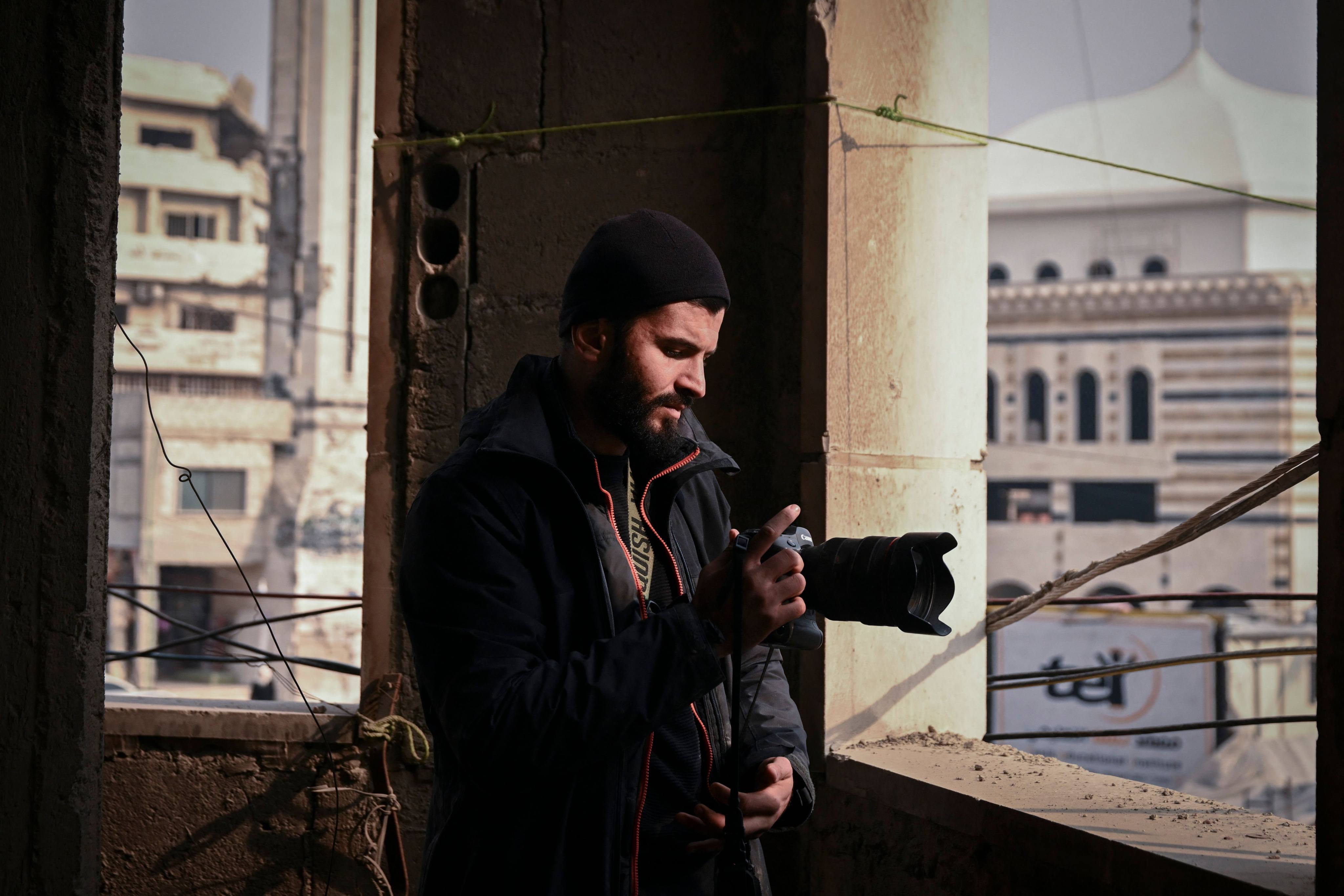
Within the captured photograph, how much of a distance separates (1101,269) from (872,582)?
2708cm

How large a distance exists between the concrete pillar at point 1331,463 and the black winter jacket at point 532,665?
2.21 feet

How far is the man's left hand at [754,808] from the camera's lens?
1.40 m

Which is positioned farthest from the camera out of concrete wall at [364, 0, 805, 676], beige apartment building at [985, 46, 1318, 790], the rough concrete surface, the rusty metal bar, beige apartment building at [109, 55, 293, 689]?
beige apartment building at [985, 46, 1318, 790]

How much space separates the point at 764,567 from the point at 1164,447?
25.9m

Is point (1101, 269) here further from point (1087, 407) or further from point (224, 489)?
point (224, 489)

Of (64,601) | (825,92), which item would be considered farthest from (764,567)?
(825,92)

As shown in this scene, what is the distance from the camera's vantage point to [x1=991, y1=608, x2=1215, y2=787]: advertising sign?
47.9 ft

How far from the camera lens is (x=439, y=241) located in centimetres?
256

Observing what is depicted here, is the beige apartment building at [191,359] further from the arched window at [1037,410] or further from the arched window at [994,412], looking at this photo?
the arched window at [1037,410]

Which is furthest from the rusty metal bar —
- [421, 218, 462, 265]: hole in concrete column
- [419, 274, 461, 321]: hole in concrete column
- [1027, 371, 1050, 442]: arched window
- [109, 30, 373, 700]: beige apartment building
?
[1027, 371, 1050, 442]: arched window

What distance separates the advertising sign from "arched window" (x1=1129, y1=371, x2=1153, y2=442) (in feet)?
30.6

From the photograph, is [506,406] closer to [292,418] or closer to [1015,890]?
[1015,890]

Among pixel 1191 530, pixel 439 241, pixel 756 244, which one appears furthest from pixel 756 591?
pixel 439 241

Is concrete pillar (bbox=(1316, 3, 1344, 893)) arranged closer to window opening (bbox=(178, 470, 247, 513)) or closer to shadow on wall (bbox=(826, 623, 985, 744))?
shadow on wall (bbox=(826, 623, 985, 744))
